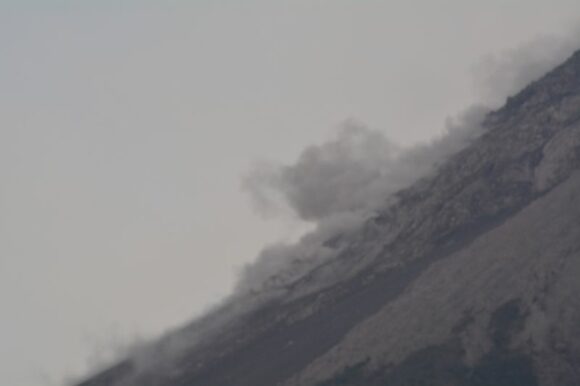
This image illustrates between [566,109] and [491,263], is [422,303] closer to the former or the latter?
[491,263]

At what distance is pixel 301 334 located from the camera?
93.2 metres

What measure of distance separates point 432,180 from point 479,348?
121 ft

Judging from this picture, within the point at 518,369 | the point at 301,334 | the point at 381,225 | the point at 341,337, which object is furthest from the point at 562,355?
the point at 381,225

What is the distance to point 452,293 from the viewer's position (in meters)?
84.1

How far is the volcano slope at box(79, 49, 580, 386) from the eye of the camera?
7606cm

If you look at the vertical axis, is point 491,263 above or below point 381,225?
below

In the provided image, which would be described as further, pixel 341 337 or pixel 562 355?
pixel 341 337

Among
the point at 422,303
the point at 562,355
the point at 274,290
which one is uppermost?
the point at 274,290

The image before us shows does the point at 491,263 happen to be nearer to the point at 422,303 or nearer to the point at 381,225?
the point at 422,303

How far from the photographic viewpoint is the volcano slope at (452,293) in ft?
250

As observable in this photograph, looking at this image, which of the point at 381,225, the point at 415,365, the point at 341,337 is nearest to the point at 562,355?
the point at 415,365

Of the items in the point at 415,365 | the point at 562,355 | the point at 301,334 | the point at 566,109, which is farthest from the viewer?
the point at 566,109

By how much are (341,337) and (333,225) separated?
111 feet

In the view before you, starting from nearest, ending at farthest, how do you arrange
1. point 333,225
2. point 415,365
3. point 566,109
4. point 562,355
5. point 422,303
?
point 562,355 < point 415,365 < point 422,303 < point 566,109 < point 333,225
